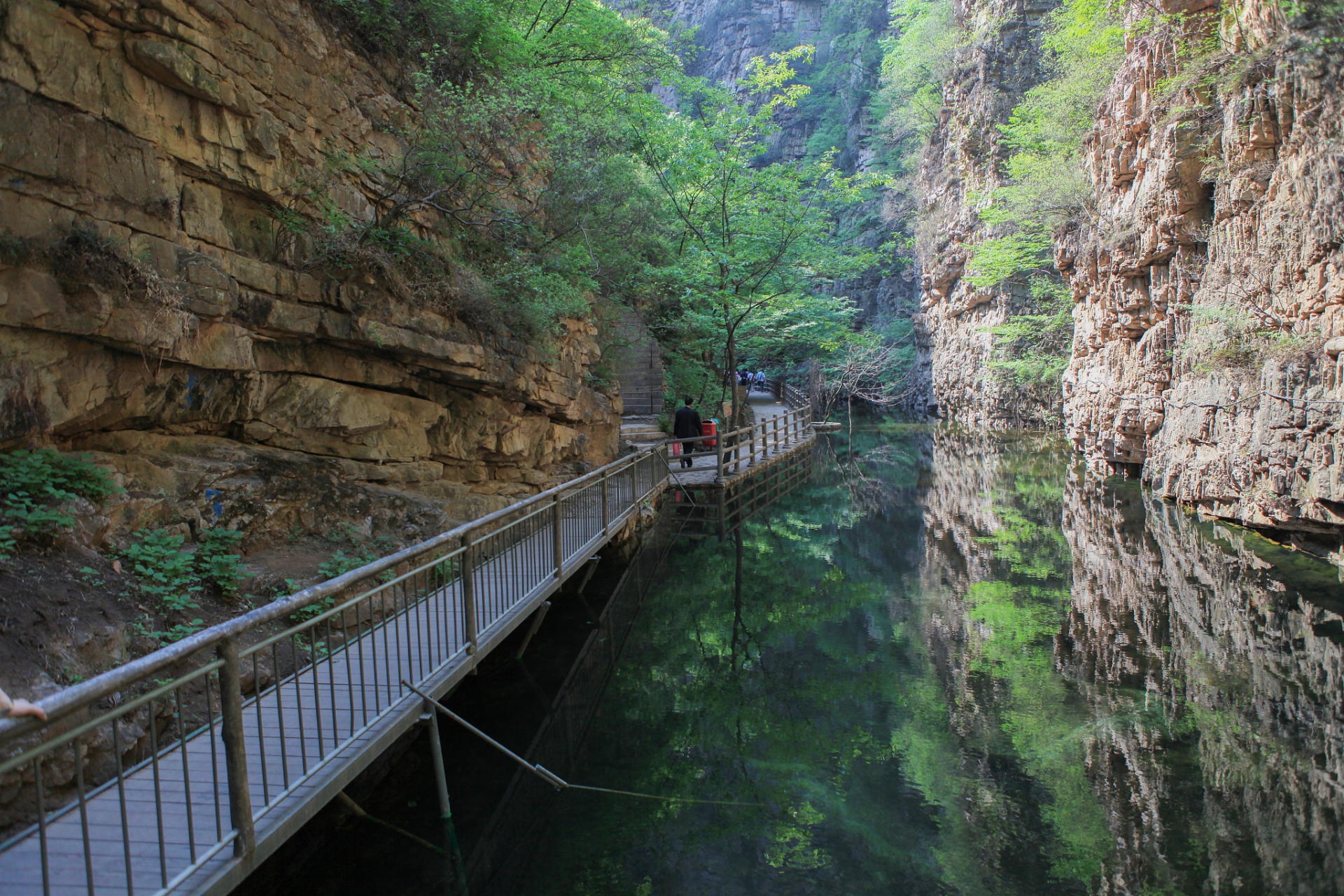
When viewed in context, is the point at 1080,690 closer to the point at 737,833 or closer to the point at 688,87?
the point at 737,833

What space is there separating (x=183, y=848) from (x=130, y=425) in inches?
174

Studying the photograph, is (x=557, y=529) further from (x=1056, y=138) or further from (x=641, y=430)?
(x=1056, y=138)

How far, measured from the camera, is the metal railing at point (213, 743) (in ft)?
9.61

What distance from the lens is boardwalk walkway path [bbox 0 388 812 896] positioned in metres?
2.93

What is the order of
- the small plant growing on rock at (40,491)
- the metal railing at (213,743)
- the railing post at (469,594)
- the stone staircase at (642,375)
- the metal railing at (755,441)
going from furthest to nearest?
1. the stone staircase at (642,375)
2. the metal railing at (755,441)
3. the railing post at (469,594)
4. the small plant growing on rock at (40,491)
5. the metal railing at (213,743)

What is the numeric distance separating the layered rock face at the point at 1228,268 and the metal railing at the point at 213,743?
41.7 ft

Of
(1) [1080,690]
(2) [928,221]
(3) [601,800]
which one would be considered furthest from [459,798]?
(2) [928,221]

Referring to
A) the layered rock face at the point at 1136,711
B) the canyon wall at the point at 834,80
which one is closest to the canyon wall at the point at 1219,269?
the layered rock face at the point at 1136,711

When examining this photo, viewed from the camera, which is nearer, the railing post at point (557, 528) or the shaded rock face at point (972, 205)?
the railing post at point (557, 528)

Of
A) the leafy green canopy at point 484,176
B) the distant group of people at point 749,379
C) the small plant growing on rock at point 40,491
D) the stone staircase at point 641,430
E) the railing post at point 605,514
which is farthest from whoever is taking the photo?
the distant group of people at point 749,379

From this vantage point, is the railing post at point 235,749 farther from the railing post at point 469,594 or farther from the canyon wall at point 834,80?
the canyon wall at point 834,80

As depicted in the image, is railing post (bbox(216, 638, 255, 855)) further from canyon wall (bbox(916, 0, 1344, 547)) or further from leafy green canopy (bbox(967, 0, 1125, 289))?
leafy green canopy (bbox(967, 0, 1125, 289))

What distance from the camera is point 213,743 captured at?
3314 mm

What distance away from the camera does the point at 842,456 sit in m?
29.9
